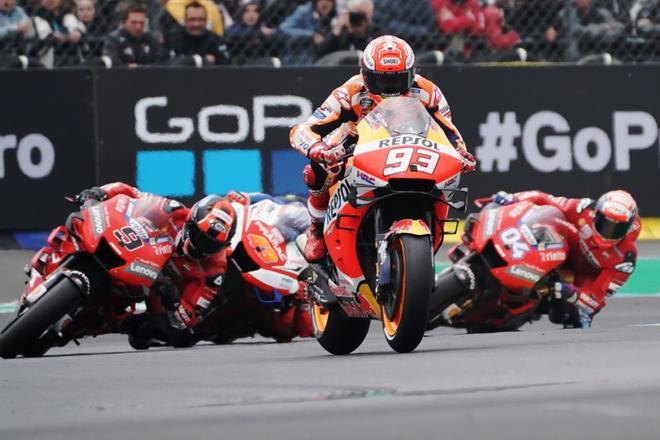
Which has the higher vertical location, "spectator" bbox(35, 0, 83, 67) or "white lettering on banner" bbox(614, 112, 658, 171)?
"spectator" bbox(35, 0, 83, 67)

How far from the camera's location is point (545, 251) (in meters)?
10.1

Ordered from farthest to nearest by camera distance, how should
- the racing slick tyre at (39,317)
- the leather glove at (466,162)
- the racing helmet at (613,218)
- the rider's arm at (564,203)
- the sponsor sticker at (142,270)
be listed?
the rider's arm at (564,203), the racing helmet at (613,218), the sponsor sticker at (142,270), the racing slick tyre at (39,317), the leather glove at (466,162)

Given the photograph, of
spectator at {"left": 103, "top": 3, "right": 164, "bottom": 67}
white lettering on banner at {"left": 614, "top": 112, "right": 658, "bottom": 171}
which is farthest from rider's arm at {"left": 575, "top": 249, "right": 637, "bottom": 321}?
spectator at {"left": 103, "top": 3, "right": 164, "bottom": 67}

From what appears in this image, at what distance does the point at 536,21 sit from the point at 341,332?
545cm

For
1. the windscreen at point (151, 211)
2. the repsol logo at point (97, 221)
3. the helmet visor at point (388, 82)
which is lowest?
the windscreen at point (151, 211)

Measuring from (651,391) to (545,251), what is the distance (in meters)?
4.57

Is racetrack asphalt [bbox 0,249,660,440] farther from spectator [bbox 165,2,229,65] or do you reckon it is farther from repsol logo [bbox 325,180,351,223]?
spectator [bbox 165,2,229,65]

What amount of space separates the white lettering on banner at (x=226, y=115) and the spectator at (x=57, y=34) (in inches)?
25.1

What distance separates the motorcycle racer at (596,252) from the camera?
10.1 metres

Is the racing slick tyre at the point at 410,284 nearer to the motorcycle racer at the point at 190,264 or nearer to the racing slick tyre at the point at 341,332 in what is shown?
the racing slick tyre at the point at 341,332

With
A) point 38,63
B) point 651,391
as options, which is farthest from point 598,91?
point 651,391

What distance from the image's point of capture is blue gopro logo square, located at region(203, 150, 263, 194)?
489 inches

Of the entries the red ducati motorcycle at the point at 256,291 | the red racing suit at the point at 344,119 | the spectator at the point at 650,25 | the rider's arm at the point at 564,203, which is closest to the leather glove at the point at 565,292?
the rider's arm at the point at 564,203

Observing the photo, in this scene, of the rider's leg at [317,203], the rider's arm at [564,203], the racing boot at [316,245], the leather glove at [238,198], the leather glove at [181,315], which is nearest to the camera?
the rider's leg at [317,203]
